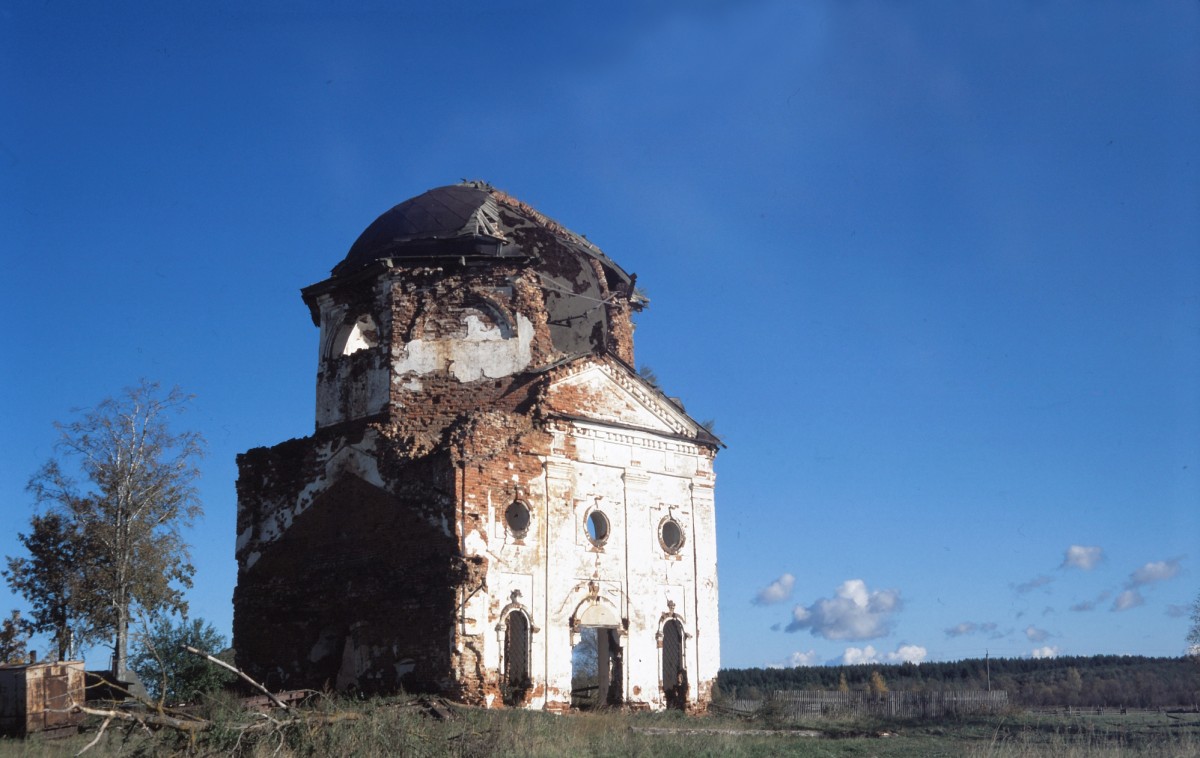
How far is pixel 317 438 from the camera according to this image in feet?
63.0

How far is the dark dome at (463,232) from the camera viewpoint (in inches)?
784

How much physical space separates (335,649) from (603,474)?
17.5 feet

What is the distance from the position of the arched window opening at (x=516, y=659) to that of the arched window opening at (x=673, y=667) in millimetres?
2881

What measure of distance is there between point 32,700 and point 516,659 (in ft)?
22.6

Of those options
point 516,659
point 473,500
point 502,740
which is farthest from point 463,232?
point 502,740

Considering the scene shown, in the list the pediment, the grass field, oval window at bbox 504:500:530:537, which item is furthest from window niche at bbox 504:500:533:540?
the grass field

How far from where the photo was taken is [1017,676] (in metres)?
70.4

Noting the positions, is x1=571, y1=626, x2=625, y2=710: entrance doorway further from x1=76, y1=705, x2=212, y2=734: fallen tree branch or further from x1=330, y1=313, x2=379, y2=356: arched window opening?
x1=76, y1=705, x2=212, y2=734: fallen tree branch

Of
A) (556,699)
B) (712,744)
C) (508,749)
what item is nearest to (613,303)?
(556,699)

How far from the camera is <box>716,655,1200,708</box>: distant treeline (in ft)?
200

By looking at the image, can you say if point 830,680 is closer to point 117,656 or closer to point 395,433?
point 117,656

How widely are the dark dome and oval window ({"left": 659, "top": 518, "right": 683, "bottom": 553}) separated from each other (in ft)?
17.6

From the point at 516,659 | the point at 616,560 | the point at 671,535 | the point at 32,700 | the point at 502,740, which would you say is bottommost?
the point at 502,740

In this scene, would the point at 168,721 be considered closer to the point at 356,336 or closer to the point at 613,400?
the point at 613,400
